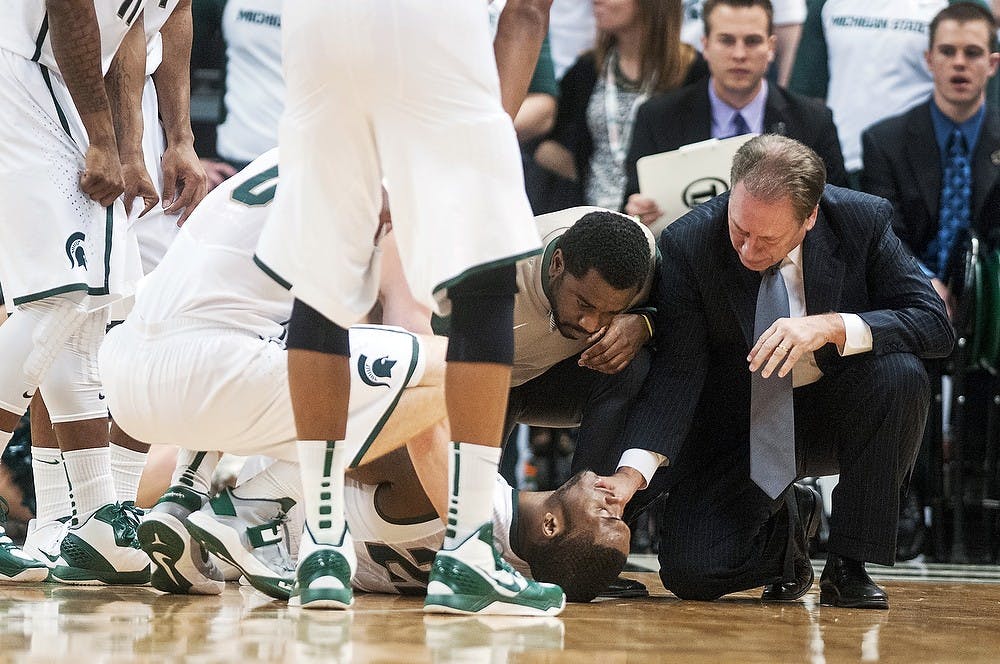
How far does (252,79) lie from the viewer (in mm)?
5227

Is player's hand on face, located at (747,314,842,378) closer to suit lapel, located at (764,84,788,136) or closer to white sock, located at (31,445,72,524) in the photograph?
white sock, located at (31,445,72,524)

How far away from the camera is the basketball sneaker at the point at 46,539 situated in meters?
2.98

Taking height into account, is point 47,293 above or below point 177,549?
above

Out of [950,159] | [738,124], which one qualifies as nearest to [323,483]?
[738,124]

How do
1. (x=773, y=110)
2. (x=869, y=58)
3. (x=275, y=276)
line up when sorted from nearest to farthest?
1. (x=275, y=276)
2. (x=773, y=110)
3. (x=869, y=58)

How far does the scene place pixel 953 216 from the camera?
16.3 feet

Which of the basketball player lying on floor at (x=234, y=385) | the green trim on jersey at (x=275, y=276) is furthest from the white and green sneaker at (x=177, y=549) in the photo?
the green trim on jersey at (x=275, y=276)

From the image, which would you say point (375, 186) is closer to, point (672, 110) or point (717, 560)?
point (717, 560)

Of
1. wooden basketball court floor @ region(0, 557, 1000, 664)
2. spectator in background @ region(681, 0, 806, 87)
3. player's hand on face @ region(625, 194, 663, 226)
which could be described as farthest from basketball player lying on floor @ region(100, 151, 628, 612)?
spectator in background @ region(681, 0, 806, 87)

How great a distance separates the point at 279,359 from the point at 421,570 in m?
0.55

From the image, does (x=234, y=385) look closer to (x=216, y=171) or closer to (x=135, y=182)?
(x=135, y=182)

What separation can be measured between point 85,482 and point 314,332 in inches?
36.8

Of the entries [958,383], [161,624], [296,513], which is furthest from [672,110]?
[161,624]

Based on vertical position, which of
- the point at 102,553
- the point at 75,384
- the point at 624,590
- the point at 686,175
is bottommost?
the point at 624,590
